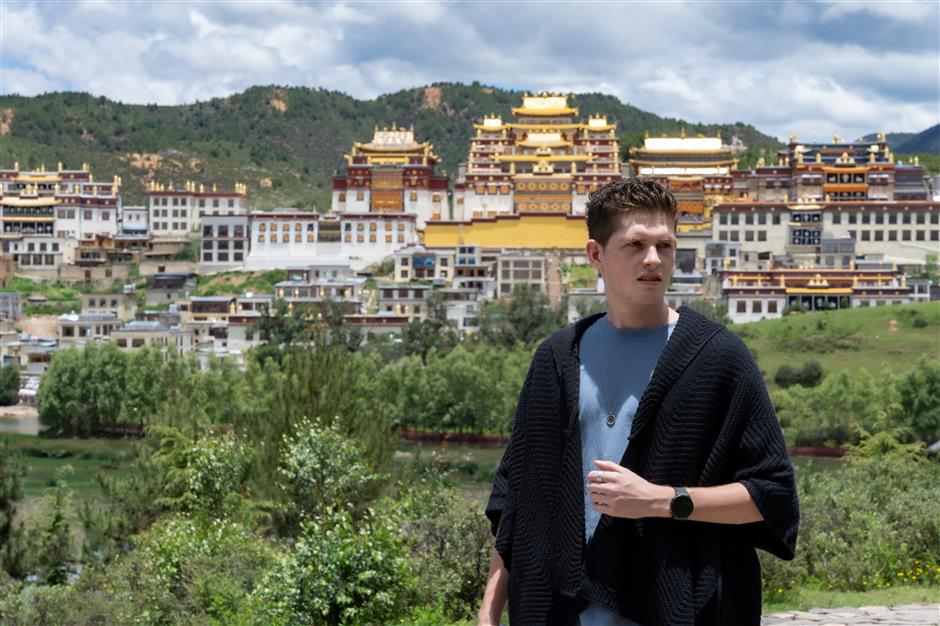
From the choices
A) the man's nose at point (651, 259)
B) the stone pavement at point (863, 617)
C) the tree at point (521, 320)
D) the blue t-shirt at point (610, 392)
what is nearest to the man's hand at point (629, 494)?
the blue t-shirt at point (610, 392)

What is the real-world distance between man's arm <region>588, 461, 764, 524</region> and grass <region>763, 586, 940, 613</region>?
19.7ft

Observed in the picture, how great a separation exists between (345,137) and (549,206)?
69.5 m

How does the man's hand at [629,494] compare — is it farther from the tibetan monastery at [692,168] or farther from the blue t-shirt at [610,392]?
the tibetan monastery at [692,168]

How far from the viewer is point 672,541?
12.3 ft

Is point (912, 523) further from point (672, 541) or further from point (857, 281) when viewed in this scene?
point (857, 281)

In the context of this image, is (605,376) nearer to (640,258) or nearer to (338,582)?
(640,258)

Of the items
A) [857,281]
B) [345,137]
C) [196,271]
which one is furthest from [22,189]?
[345,137]

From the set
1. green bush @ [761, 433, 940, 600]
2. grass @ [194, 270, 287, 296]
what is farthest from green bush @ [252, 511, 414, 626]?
grass @ [194, 270, 287, 296]

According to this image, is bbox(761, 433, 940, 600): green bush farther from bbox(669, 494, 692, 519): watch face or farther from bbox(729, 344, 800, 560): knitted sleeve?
bbox(669, 494, 692, 519): watch face

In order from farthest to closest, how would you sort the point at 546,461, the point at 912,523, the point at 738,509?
1. the point at 912,523
2. the point at 546,461
3. the point at 738,509

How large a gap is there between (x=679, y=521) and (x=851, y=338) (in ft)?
153

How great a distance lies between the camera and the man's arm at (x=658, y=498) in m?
3.69

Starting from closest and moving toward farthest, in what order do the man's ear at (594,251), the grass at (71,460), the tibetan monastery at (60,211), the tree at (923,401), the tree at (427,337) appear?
the man's ear at (594,251) < the grass at (71,460) < the tree at (923,401) < the tree at (427,337) < the tibetan monastery at (60,211)

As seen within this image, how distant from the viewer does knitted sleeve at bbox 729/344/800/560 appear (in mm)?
3738
